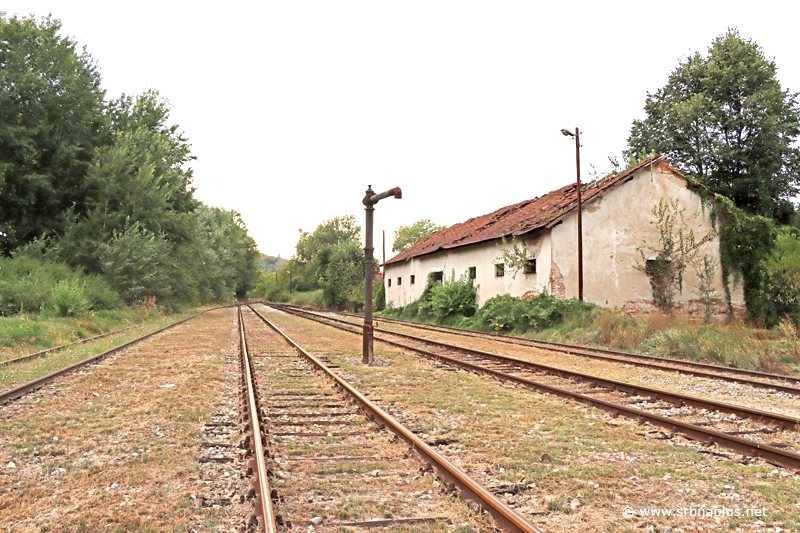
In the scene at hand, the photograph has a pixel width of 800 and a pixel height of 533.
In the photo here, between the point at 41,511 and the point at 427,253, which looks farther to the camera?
the point at 427,253

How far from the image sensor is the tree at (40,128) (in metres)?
23.5

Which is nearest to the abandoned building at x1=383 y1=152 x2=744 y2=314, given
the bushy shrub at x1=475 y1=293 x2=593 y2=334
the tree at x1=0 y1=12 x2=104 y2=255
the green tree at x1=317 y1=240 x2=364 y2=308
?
the bushy shrub at x1=475 y1=293 x2=593 y2=334

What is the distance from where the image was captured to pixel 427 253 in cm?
3116

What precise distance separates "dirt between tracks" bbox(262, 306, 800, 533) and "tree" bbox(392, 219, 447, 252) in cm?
7773

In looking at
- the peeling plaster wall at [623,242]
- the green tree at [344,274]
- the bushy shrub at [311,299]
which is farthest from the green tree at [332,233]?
the peeling plaster wall at [623,242]

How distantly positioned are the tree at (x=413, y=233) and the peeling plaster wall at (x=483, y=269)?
1936 inches

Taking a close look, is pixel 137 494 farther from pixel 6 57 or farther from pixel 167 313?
pixel 167 313

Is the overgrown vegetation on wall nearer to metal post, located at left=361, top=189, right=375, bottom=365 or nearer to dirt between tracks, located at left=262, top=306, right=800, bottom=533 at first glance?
metal post, located at left=361, top=189, right=375, bottom=365

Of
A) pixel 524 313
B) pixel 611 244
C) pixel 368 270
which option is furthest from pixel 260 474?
pixel 611 244

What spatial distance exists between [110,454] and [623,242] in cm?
2091

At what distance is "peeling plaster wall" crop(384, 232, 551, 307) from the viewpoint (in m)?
21.2

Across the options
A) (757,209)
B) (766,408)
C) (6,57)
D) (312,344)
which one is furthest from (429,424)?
(757,209)

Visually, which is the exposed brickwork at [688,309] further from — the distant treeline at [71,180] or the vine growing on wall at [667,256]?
the distant treeline at [71,180]

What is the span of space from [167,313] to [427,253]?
56.8ft
